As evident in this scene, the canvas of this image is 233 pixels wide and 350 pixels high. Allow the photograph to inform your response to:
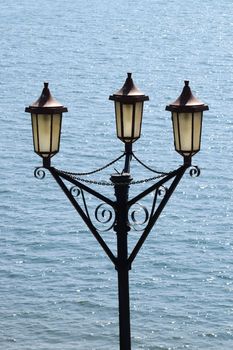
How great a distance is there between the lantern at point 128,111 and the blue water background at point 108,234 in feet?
49.5

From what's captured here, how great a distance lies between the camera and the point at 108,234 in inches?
1232

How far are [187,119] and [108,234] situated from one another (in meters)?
22.7

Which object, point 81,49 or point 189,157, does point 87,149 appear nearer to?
point 81,49

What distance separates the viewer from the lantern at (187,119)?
8.63m

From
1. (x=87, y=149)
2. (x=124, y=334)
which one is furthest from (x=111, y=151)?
(x=124, y=334)

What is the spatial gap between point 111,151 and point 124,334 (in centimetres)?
3066

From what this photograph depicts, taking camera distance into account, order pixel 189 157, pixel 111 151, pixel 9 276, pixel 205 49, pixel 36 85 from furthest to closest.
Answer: pixel 205 49
pixel 36 85
pixel 111 151
pixel 9 276
pixel 189 157

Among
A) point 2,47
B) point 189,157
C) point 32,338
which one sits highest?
point 2,47

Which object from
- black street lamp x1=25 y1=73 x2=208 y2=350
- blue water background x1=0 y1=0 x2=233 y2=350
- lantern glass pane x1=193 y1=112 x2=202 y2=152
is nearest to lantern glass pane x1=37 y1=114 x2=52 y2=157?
black street lamp x1=25 y1=73 x2=208 y2=350

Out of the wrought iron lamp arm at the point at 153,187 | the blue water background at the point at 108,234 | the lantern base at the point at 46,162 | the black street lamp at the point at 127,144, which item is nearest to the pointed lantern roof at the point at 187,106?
the black street lamp at the point at 127,144

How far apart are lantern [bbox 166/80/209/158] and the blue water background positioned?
50.9 feet

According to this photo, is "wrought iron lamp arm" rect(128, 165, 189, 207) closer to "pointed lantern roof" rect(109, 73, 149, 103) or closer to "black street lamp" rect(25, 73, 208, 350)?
"black street lamp" rect(25, 73, 208, 350)

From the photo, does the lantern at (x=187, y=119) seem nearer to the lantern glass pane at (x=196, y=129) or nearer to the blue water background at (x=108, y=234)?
the lantern glass pane at (x=196, y=129)

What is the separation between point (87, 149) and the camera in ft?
131
